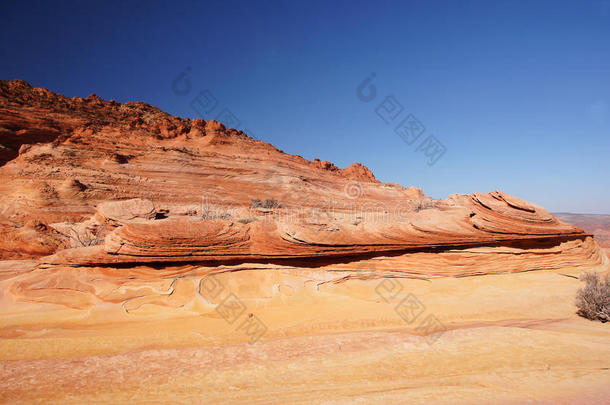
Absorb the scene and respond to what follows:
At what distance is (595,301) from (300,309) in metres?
5.16

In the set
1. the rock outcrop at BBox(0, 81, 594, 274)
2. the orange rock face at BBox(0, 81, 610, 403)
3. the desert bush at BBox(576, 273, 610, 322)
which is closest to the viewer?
the orange rock face at BBox(0, 81, 610, 403)

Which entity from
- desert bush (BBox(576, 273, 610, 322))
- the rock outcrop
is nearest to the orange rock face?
the rock outcrop

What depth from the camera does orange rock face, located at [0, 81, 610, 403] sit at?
328cm

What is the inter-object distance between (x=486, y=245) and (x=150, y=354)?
7.21 meters

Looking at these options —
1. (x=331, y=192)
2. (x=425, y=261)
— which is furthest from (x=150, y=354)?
(x=331, y=192)

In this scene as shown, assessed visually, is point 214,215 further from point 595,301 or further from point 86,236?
point 595,301

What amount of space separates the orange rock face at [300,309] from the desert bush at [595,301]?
0.80 feet

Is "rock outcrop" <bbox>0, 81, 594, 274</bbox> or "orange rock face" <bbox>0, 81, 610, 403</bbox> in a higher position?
"rock outcrop" <bbox>0, 81, 594, 274</bbox>

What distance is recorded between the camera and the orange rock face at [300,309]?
3.28 meters

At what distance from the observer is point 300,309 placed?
5.76 metres

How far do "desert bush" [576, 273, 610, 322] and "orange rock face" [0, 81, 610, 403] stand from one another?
0.80 feet

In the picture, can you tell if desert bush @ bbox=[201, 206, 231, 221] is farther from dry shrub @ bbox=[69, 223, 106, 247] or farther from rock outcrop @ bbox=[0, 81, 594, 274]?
dry shrub @ bbox=[69, 223, 106, 247]

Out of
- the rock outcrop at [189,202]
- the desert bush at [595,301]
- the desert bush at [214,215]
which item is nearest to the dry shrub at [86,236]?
the rock outcrop at [189,202]

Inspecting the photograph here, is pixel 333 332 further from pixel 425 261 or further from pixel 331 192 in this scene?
pixel 331 192
